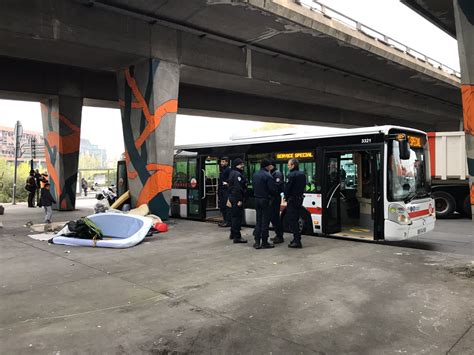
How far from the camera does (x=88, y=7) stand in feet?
36.3

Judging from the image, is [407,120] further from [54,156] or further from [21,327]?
[21,327]

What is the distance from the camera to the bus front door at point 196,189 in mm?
12852

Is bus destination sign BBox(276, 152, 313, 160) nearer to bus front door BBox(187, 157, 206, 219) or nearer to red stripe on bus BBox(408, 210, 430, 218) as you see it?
red stripe on bus BBox(408, 210, 430, 218)

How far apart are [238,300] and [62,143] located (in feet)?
51.3

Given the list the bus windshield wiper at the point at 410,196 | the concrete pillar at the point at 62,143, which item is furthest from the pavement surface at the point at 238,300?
the concrete pillar at the point at 62,143

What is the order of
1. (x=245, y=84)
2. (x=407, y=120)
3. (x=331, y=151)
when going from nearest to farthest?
(x=331, y=151)
(x=245, y=84)
(x=407, y=120)

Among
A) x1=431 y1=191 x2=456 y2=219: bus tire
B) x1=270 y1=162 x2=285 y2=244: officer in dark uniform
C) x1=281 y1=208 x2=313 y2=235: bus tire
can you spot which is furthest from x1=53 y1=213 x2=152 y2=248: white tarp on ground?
x1=431 y1=191 x2=456 y2=219: bus tire

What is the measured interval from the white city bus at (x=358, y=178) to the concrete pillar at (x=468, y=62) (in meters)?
1.39

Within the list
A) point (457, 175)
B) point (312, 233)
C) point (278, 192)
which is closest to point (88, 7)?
point (278, 192)

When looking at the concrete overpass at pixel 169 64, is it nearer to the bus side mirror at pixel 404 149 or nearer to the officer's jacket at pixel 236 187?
the officer's jacket at pixel 236 187

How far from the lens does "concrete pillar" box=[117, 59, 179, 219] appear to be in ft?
41.3

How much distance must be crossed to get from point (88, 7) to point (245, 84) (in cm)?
759

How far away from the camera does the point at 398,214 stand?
8047 mm

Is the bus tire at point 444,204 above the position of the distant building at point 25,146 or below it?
below
